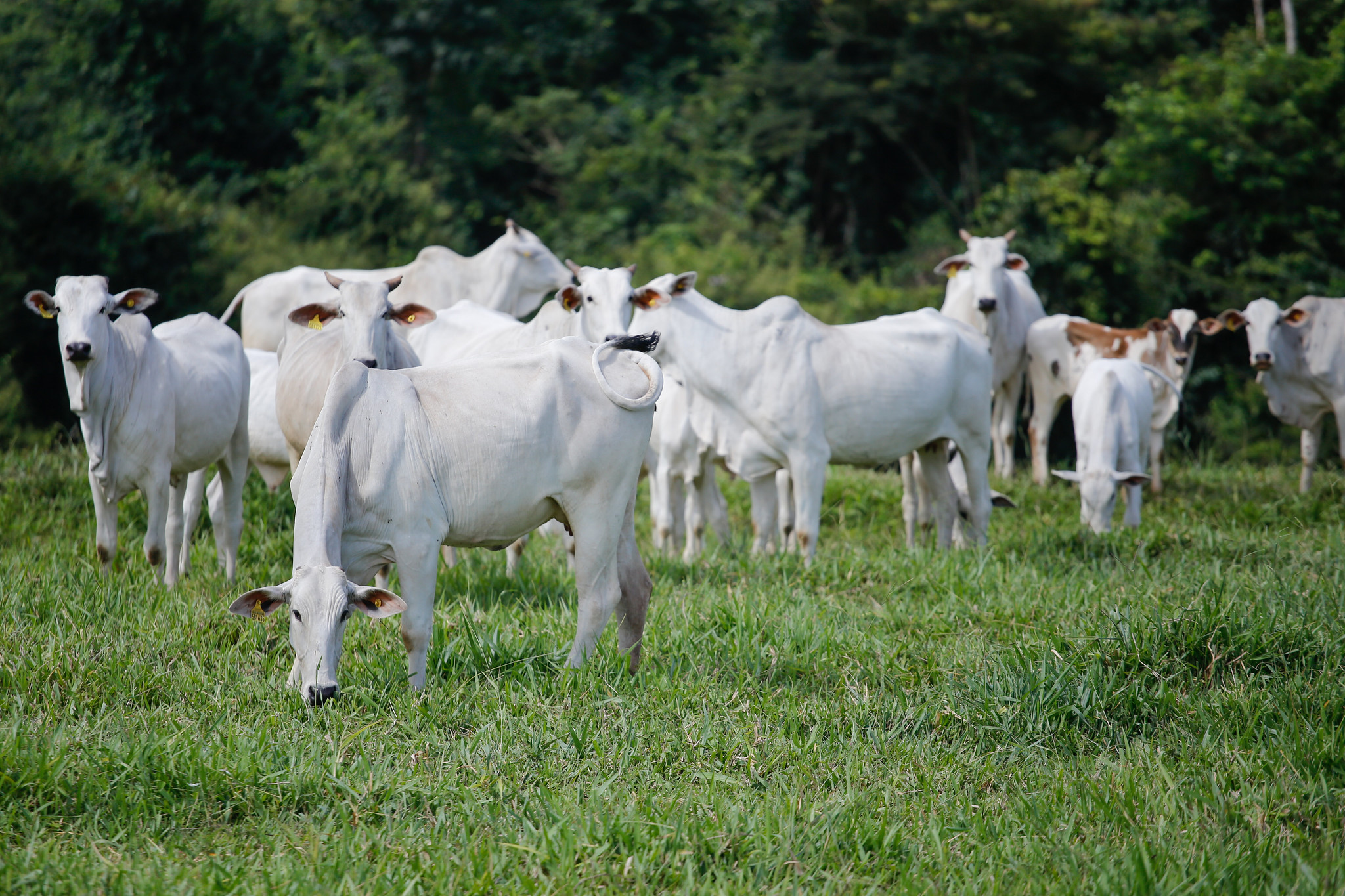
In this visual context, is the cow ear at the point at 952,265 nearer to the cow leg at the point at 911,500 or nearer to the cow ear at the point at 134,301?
the cow leg at the point at 911,500

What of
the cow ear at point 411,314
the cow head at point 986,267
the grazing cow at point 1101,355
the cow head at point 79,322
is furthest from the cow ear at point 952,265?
the cow head at point 79,322

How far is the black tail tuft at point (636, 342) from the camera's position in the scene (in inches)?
210

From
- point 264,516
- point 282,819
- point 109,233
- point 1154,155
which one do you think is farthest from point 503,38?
point 282,819

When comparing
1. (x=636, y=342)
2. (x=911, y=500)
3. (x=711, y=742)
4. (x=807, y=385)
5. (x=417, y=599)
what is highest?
(x=636, y=342)

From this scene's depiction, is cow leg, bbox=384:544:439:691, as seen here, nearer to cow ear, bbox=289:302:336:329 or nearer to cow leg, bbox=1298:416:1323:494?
cow ear, bbox=289:302:336:329

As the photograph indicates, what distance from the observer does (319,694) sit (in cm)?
450

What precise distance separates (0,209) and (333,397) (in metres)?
12.1

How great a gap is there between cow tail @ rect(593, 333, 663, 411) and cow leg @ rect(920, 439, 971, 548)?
434 centimetres

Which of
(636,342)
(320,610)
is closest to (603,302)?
(636,342)

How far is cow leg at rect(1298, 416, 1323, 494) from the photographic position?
35.9 ft

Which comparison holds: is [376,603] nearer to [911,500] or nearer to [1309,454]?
[911,500]

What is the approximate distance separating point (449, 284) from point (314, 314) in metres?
5.88

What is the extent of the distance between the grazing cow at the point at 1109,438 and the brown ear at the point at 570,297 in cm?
368

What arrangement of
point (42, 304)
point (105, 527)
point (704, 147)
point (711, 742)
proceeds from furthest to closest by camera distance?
point (704, 147) < point (105, 527) < point (42, 304) < point (711, 742)
